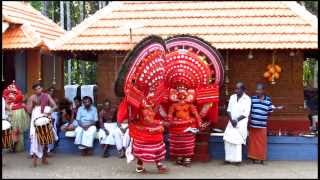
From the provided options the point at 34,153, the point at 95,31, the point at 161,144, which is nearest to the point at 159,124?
the point at 161,144

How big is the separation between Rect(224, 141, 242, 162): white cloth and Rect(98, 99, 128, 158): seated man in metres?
2.01

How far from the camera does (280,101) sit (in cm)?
1145

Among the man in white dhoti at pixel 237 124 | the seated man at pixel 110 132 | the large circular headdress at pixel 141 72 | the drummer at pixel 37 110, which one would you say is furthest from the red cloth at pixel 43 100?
the man in white dhoti at pixel 237 124

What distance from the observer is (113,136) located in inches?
422

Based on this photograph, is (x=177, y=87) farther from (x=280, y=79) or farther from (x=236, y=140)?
(x=280, y=79)

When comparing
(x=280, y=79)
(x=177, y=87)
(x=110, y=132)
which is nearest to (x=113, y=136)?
(x=110, y=132)

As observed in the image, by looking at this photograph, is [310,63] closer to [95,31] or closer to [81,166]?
[95,31]

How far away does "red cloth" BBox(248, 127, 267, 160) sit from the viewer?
10.0m

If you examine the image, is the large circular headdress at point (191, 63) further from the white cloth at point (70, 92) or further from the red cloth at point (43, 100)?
the white cloth at point (70, 92)

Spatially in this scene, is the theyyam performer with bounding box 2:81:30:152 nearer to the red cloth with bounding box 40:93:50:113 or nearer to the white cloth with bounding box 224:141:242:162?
the red cloth with bounding box 40:93:50:113

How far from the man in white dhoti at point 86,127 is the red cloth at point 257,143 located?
125 inches

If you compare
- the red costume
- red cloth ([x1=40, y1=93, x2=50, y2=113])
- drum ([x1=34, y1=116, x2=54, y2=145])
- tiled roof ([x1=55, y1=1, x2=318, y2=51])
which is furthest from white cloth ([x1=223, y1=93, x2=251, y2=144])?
red cloth ([x1=40, y1=93, x2=50, y2=113])

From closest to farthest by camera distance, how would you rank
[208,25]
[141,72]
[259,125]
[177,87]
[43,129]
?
1. [141,72]
2. [43,129]
3. [177,87]
4. [259,125]
5. [208,25]

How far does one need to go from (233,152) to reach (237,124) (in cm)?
53
